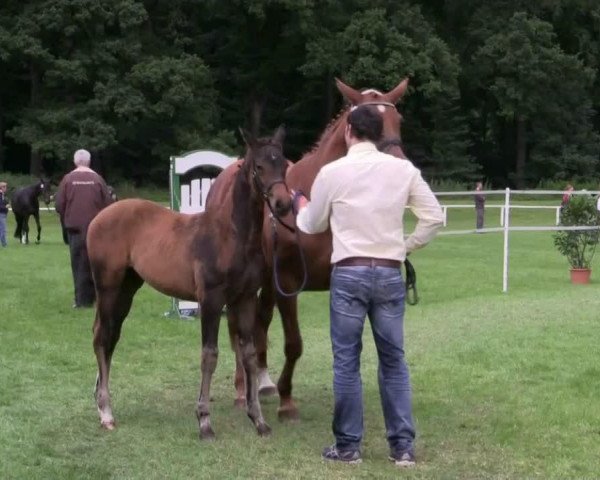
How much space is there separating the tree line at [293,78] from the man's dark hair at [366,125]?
41.3 meters

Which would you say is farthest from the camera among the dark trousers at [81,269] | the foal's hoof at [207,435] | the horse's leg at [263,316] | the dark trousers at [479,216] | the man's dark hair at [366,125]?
the dark trousers at [479,216]

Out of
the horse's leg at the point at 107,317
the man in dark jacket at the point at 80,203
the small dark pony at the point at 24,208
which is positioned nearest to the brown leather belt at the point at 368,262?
the horse's leg at the point at 107,317

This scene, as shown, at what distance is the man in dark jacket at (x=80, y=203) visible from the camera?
1269cm

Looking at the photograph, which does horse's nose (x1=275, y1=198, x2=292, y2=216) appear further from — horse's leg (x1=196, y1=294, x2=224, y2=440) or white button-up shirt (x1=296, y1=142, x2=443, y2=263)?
horse's leg (x1=196, y1=294, x2=224, y2=440)

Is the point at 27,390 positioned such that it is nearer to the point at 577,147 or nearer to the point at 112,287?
the point at 112,287

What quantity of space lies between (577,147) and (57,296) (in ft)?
158

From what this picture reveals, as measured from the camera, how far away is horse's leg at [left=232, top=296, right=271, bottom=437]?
681 centimetres

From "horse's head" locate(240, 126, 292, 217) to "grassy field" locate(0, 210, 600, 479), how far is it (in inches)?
63.2

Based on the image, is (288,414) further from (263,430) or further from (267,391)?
(267,391)

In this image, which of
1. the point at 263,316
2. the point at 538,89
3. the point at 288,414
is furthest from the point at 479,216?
the point at 538,89

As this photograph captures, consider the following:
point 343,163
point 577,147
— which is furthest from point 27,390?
point 577,147

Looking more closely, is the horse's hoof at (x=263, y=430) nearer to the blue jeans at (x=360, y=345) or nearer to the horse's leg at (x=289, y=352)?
the horse's leg at (x=289, y=352)

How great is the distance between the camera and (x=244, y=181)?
22.0 ft

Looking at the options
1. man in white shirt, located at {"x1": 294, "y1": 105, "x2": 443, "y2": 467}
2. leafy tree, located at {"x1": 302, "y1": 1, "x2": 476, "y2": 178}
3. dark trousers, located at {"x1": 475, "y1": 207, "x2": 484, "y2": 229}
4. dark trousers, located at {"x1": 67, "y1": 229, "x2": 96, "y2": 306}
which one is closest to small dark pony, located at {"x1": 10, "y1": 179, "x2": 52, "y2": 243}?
dark trousers, located at {"x1": 67, "y1": 229, "x2": 96, "y2": 306}
